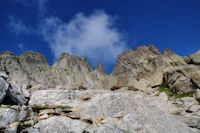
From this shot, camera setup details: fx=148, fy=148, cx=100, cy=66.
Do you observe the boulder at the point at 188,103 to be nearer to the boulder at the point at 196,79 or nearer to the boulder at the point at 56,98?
the boulder at the point at 196,79

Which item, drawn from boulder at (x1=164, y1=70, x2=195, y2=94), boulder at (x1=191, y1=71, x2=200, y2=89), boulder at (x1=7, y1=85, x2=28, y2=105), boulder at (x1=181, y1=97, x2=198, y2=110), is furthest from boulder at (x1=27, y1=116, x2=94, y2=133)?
boulder at (x1=164, y1=70, x2=195, y2=94)

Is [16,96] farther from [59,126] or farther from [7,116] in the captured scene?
[59,126]

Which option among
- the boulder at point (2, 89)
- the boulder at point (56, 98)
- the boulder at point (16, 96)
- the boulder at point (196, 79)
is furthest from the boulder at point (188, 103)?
the boulder at point (2, 89)

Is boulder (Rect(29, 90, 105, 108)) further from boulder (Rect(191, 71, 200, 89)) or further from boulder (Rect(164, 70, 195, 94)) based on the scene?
boulder (Rect(164, 70, 195, 94))

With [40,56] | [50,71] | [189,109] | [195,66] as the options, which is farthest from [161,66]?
[40,56]

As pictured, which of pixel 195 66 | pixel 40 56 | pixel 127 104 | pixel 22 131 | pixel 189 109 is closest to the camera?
pixel 22 131

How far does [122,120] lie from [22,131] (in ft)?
36.8

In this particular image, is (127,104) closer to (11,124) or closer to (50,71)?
(11,124)

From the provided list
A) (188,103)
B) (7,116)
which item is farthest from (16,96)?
(188,103)

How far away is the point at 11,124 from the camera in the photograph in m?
14.6

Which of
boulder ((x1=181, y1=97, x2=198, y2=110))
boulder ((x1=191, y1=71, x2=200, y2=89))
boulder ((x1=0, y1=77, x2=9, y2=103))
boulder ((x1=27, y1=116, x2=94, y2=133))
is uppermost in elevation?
boulder ((x1=191, y1=71, x2=200, y2=89))

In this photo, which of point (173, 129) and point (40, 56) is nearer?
point (173, 129)

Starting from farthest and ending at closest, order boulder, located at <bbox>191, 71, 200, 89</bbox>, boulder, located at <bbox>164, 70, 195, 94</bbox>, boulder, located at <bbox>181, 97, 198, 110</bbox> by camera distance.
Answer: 1. boulder, located at <bbox>164, 70, 195, 94</bbox>
2. boulder, located at <bbox>191, 71, 200, 89</bbox>
3. boulder, located at <bbox>181, 97, 198, 110</bbox>

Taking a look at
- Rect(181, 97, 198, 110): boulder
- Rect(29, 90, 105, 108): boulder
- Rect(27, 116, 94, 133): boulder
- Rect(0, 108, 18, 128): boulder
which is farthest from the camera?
Rect(181, 97, 198, 110): boulder
